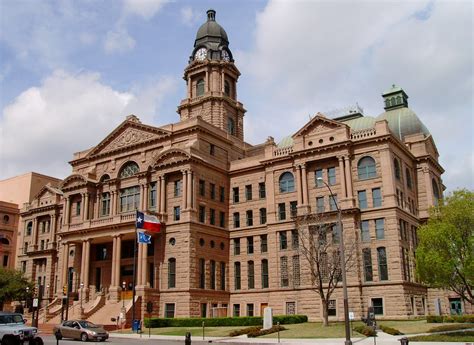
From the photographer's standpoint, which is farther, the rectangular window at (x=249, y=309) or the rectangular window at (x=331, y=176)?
the rectangular window at (x=249, y=309)

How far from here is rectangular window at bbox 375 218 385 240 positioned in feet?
187

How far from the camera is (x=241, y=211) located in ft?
226

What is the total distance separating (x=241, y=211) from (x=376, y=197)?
724 inches

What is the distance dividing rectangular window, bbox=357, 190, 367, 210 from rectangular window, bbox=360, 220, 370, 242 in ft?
5.69

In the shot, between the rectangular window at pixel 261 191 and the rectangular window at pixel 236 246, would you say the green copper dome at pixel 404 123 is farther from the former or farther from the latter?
the rectangular window at pixel 236 246

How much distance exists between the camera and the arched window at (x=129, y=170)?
70.9 m

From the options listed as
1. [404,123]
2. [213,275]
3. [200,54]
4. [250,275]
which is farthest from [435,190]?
[200,54]

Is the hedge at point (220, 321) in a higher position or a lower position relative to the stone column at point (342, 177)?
lower

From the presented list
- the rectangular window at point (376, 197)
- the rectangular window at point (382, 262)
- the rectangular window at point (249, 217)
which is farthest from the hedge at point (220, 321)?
the rectangular window at point (249, 217)

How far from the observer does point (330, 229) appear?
5741 cm

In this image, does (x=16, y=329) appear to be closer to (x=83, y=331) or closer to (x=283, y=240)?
(x=83, y=331)

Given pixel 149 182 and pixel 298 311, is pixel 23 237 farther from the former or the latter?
pixel 298 311

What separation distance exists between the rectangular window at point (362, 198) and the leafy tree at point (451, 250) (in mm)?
16530

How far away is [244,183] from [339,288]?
19637 mm
